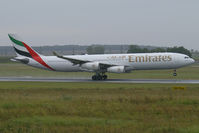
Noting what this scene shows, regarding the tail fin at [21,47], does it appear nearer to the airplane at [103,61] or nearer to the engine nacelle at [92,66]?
the airplane at [103,61]

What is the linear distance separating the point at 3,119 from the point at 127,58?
30.9 meters

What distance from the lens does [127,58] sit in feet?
145

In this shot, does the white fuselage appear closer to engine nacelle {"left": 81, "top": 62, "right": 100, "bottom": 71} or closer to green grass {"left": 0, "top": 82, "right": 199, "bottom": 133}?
engine nacelle {"left": 81, "top": 62, "right": 100, "bottom": 71}

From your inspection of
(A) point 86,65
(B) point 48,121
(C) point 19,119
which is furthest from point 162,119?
(A) point 86,65

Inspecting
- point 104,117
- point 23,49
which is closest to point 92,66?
point 23,49

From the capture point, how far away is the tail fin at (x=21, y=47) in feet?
156

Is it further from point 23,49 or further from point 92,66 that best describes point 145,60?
point 23,49

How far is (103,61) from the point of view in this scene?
45594 millimetres

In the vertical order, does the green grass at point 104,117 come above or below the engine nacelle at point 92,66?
below

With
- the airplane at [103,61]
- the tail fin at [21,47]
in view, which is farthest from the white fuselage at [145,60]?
the tail fin at [21,47]

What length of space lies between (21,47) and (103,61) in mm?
11994

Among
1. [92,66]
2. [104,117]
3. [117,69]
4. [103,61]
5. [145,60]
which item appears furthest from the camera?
[103,61]

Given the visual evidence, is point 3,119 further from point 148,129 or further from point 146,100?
point 146,100

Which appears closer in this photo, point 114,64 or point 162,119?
point 162,119
